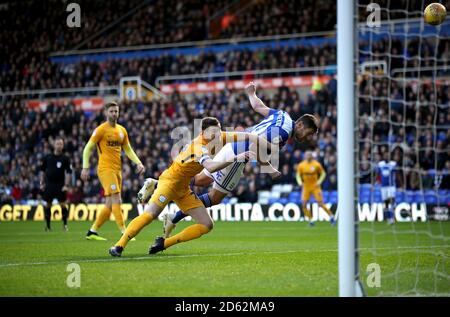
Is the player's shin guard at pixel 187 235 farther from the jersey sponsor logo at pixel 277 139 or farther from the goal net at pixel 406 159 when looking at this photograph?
the goal net at pixel 406 159

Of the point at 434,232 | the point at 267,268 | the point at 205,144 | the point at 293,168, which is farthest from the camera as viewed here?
the point at 293,168

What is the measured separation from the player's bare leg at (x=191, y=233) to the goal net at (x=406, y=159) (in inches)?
85.7

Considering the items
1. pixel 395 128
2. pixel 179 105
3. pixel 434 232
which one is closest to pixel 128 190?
pixel 179 105

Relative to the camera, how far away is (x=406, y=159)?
72.5ft

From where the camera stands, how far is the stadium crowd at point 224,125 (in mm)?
23188

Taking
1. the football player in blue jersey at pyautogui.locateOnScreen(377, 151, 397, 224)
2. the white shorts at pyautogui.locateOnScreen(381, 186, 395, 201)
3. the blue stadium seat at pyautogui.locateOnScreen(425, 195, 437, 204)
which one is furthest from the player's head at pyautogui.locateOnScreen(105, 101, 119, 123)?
the blue stadium seat at pyautogui.locateOnScreen(425, 195, 437, 204)

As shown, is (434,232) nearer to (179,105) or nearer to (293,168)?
(293,168)

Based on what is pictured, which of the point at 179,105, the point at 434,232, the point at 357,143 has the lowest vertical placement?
the point at 434,232

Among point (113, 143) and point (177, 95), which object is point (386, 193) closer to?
point (113, 143)

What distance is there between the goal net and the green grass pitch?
3.8 inches

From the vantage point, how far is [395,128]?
2398cm

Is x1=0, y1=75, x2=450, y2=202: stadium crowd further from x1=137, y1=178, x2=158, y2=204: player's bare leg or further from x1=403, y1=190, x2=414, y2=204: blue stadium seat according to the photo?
x1=137, y1=178, x2=158, y2=204: player's bare leg

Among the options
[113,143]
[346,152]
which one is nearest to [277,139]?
[346,152]

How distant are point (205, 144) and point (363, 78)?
1487 centimetres
